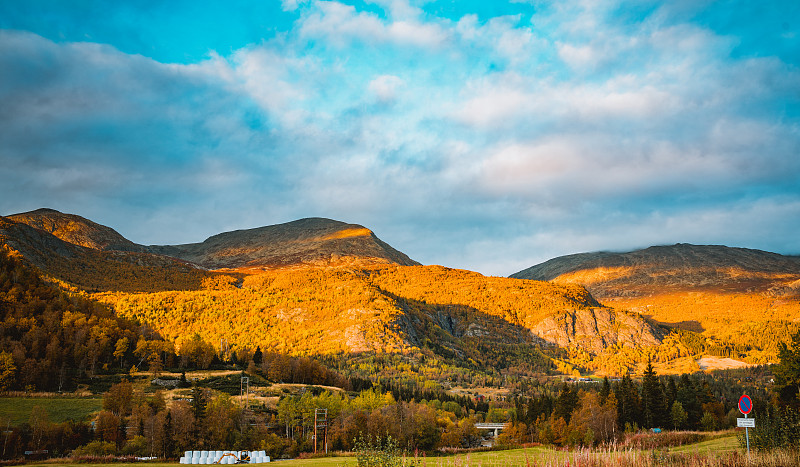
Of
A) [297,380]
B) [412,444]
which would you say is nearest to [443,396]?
[297,380]

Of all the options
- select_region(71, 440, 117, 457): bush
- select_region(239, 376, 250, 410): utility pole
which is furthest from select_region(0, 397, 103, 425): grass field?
select_region(239, 376, 250, 410): utility pole

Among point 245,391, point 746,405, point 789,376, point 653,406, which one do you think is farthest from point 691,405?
point 245,391

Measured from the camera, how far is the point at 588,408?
333ft

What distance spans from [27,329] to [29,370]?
26.7 metres

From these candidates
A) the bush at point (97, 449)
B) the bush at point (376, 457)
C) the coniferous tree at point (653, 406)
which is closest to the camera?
the bush at point (376, 457)

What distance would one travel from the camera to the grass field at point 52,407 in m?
82.3

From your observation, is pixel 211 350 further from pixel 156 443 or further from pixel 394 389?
pixel 156 443

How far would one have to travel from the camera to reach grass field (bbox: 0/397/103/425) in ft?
270

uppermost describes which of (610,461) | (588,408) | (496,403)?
(610,461)

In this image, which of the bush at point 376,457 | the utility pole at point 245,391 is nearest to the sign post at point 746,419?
the bush at point 376,457

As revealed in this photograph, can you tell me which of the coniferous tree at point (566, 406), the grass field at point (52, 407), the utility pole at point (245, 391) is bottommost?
the coniferous tree at point (566, 406)

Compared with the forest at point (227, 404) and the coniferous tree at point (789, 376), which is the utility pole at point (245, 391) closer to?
the forest at point (227, 404)

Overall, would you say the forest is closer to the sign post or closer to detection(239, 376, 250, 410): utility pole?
detection(239, 376, 250, 410): utility pole

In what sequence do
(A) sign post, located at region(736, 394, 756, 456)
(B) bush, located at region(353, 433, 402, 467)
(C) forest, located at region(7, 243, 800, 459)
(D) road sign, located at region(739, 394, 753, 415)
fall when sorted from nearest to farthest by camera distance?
(B) bush, located at region(353, 433, 402, 467)
(A) sign post, located at region(736, 394, 756, 456)
(D) road sign, located at region(739, 394, 753, 415)
(C) forest, located at region(7, 243, 800, 459)
